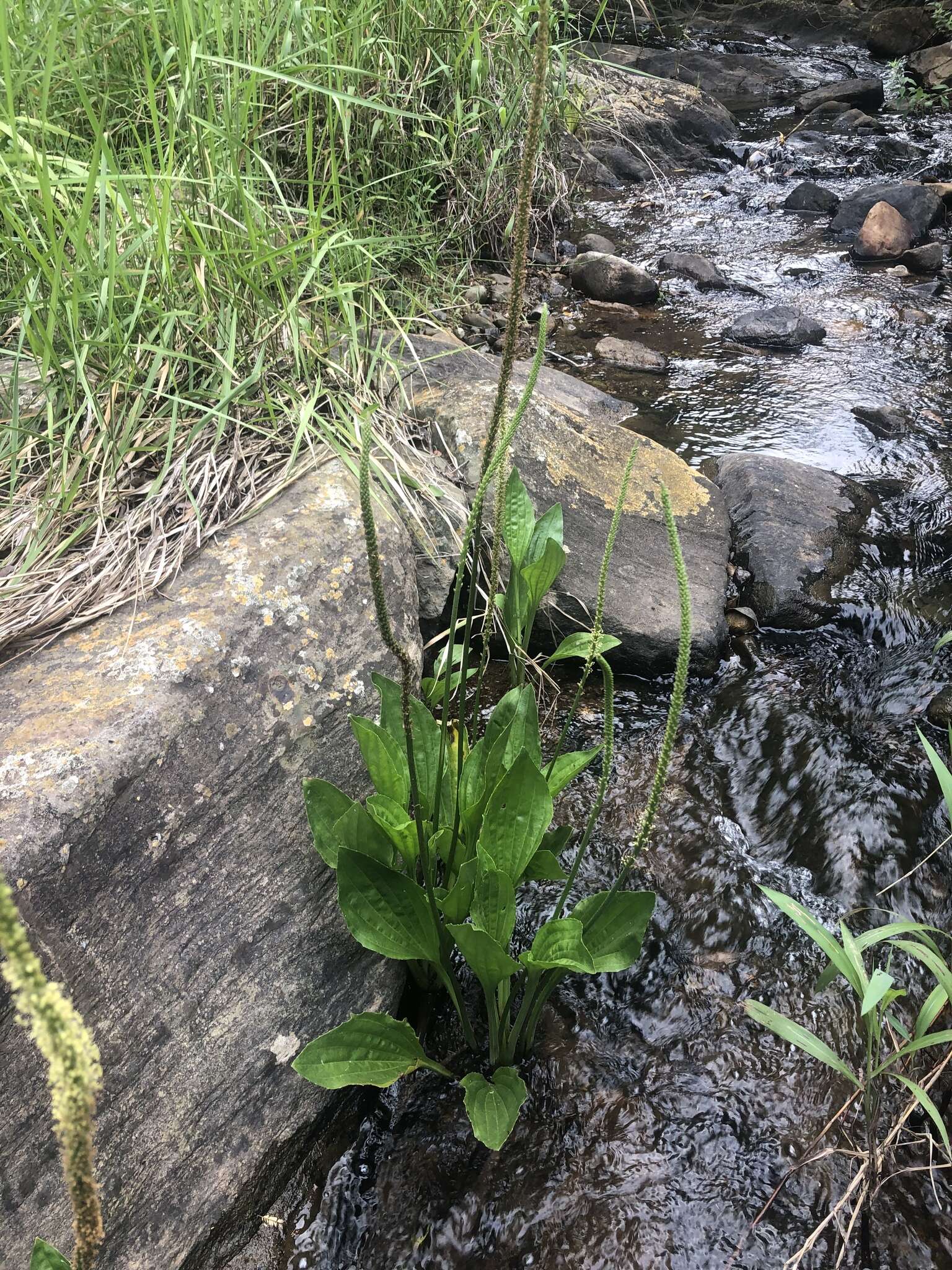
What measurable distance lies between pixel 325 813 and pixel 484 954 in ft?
1.44

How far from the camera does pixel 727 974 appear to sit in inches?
86.4

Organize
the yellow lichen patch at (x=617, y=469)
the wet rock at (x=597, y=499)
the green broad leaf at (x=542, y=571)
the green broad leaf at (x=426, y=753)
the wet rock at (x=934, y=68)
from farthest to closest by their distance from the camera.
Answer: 1. the wet rock at (x=934, y=68)
2. the yellow lichen patch at (x=617, y=469)
3. the wet rock at (x=597, y=499)
4. the green broad leaf at (x=542, y=571)
5. the green broad leaf at (x=426, y=753)

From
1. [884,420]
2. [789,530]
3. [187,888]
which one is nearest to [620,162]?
[884,420]

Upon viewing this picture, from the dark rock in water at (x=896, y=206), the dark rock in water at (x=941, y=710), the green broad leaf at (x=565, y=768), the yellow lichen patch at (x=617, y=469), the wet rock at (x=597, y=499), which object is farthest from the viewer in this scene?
the dark rock in water at (x=896, y=206)

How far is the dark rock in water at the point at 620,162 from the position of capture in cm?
786

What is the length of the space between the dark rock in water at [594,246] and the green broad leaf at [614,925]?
5.30 m

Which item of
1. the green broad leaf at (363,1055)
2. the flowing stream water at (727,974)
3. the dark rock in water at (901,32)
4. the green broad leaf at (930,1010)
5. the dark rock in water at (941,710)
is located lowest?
the flowing stream water at (727,974)

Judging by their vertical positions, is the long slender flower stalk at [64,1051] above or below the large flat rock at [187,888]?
above

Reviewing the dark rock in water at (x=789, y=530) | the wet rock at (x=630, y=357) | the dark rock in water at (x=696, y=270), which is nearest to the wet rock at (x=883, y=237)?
the dark rock in water at (x=696, y=270)

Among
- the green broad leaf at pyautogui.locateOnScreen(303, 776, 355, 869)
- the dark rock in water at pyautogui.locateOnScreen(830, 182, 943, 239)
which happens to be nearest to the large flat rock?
the green broad leaf at pyautogui.locateOnScreen(303, 776, 355, 869)

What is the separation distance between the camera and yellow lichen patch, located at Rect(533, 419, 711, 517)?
130 inches

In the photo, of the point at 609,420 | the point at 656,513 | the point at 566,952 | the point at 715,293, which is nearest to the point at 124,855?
the point at 566,952

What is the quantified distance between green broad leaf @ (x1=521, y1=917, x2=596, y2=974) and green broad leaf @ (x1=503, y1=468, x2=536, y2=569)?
3.87 ft

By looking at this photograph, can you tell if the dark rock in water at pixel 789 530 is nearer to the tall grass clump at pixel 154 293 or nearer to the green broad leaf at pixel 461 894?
the tall grass clump at pixel 154 293
